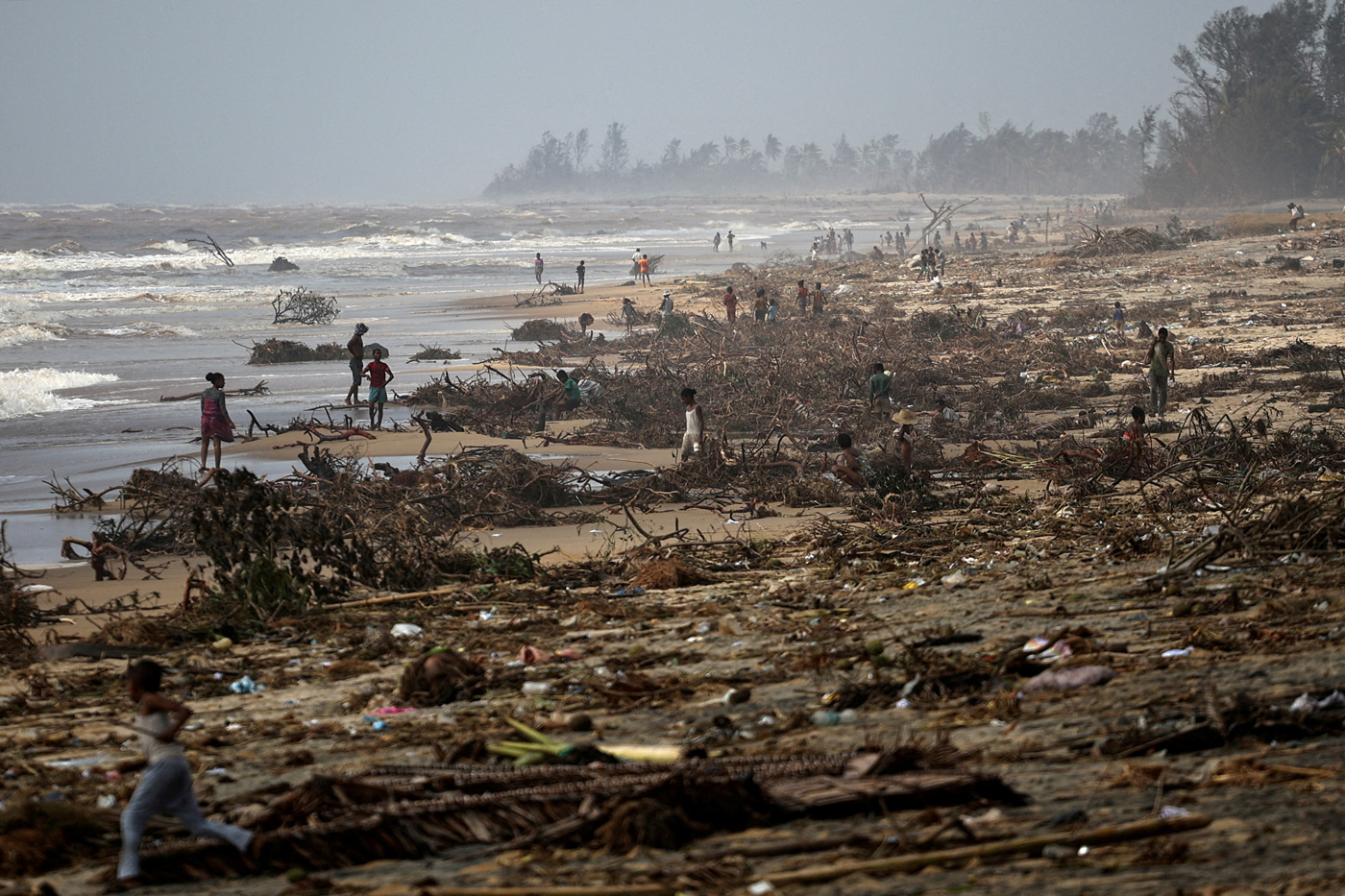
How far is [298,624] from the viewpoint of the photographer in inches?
333

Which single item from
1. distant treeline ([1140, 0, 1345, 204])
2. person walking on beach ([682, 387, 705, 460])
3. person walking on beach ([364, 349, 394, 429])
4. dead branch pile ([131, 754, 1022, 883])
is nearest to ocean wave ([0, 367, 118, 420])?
person walking on beach ([364, 349, 394, 429])

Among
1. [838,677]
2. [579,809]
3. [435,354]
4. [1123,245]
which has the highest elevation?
[1123,245]

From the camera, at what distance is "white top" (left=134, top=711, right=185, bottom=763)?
456 cm

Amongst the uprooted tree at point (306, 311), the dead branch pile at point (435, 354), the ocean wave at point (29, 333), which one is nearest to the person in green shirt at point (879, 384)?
the dead branch pile at point (435, 354)

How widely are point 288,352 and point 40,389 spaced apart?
15.9 ft

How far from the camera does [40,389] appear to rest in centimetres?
2286

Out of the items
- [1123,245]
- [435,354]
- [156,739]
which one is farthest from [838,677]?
[1123,245]

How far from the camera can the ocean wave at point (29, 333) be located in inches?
1210

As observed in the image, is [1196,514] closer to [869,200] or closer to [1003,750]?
[1003,750]

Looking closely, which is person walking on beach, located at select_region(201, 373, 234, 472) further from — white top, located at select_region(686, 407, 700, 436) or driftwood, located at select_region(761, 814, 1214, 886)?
driftwood, located at select_region(761, 814, 1214, 886)

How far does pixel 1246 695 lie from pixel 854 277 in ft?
119

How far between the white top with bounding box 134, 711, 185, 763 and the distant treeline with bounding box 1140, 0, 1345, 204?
69012 millimetres

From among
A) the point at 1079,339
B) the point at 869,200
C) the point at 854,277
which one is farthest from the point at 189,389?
the point at 869,200

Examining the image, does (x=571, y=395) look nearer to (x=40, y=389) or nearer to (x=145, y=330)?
(x=40, y=389)
